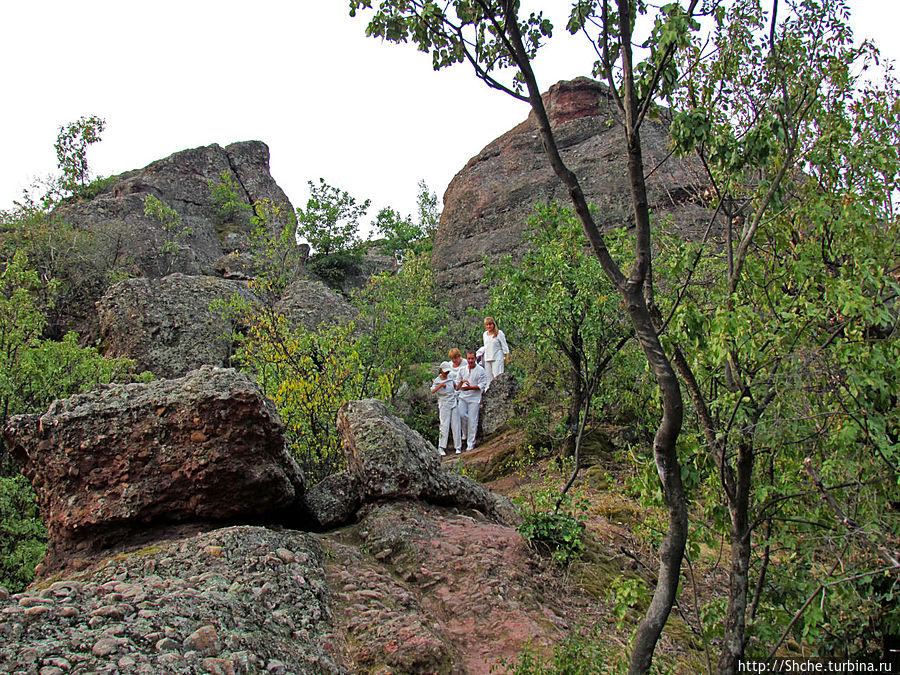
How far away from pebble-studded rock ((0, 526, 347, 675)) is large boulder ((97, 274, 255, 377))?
8.62m

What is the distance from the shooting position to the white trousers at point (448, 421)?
38.8 ft

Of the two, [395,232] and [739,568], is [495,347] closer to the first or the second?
[739,568]

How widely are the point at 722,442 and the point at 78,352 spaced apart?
370 inches

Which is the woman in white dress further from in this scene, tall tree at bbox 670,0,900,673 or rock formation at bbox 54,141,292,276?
rock formation at bbox 54,141,292,276

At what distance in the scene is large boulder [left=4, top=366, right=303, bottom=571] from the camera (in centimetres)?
495

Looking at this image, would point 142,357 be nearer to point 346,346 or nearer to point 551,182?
point 346,346

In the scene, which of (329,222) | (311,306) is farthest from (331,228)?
(311,306)

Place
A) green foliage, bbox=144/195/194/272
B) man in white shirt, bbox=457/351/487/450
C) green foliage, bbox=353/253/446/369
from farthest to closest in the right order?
green foliage, bbox=144/195/194/272
green foliage, bbox=353/253/446/369
man in white shirt, bbox=457/351/487/450

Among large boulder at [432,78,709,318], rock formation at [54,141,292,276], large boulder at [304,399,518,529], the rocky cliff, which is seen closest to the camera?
large boulder at [304,399,518,529]

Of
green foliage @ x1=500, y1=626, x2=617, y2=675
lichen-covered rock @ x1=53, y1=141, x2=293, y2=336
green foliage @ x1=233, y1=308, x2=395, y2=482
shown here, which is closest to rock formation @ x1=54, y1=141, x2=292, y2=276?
lichen-covered rock @ x1=53, y1=141, x2=293, y2=336

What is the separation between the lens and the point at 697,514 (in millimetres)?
6566

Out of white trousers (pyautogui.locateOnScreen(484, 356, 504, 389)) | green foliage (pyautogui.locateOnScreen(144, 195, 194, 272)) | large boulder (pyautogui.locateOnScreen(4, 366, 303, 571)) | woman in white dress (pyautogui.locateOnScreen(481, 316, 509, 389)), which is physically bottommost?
large boulder (pyautogui.locateOnScreen(4, 366, 303, 571))

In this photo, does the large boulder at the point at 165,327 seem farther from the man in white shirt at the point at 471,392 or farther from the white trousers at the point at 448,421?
the man in white shirt at the point at 471,392

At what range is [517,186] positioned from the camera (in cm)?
2948
